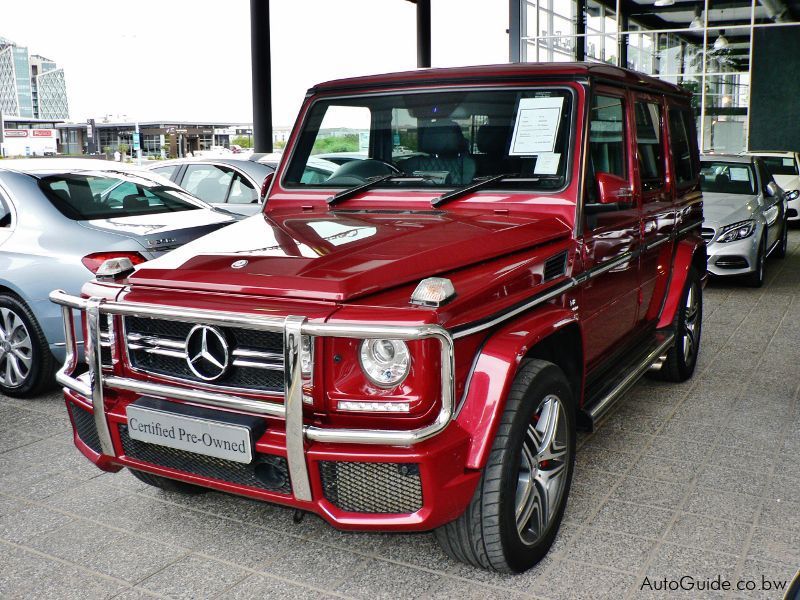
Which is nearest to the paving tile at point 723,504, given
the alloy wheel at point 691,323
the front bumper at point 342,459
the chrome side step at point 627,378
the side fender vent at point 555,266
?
the chrome side step at point 627,378

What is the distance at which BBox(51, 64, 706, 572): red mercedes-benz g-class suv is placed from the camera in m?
2.58

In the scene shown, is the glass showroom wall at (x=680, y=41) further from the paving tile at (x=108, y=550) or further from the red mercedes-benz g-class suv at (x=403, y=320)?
the paving tile at (x=108, y=550)

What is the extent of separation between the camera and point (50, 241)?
207 inches

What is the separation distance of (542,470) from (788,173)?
49.1ft

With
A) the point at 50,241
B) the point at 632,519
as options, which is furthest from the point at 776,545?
the point at 50,241

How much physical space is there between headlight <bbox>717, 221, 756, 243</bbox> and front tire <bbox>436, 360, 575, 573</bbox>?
7092mm

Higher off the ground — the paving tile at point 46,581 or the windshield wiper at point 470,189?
the windshield wiper at point 470,189

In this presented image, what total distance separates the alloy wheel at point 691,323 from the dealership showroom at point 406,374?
29mm

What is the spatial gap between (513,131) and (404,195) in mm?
594

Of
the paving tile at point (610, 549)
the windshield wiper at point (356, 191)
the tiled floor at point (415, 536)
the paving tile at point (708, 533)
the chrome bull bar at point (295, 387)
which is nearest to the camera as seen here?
the chrome bull bar at point (295, 387)

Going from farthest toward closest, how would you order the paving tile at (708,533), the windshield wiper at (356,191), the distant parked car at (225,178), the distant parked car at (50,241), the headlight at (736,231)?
the headlight at (736,231) < the distant parked car at (225,178) < the distant parked car at (50,241) < the windshield wiper at (356,191) < the paving tile at (708,533)

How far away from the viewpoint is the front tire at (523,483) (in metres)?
2.79

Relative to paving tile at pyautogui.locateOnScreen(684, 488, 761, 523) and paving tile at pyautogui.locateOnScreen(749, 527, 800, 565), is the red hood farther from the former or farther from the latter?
paving tile at pyautogui.locateOnScreen(749, 527, 800, 565)

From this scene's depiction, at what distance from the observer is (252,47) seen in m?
16.2
